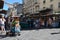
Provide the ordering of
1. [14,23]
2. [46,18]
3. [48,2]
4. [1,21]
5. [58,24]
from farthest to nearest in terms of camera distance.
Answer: [48,2], [46,18], [58,24], [1,21], [14,23]

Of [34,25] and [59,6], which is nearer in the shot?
[34,25]

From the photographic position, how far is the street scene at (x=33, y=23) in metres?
14.9

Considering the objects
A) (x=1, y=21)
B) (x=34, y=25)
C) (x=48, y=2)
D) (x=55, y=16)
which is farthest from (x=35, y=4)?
(x=1, y=21)

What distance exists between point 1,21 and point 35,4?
138 ft

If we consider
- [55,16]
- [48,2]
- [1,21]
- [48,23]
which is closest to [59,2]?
[48,2]

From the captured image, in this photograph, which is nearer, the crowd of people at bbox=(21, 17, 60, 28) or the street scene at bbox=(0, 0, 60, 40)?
the street scene at bbox=(0, 0, 60, 40)

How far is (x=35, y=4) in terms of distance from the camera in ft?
194

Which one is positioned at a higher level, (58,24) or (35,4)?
(35,4)

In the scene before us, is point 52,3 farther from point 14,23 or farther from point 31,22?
point 14,23

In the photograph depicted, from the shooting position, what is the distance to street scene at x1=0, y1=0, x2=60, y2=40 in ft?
49.0

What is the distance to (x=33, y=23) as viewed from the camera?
31812mm

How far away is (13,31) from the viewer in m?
15.0

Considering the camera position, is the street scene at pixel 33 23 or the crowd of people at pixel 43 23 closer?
the street scene at pixel 33 23

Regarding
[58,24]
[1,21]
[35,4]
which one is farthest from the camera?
[35,4]
